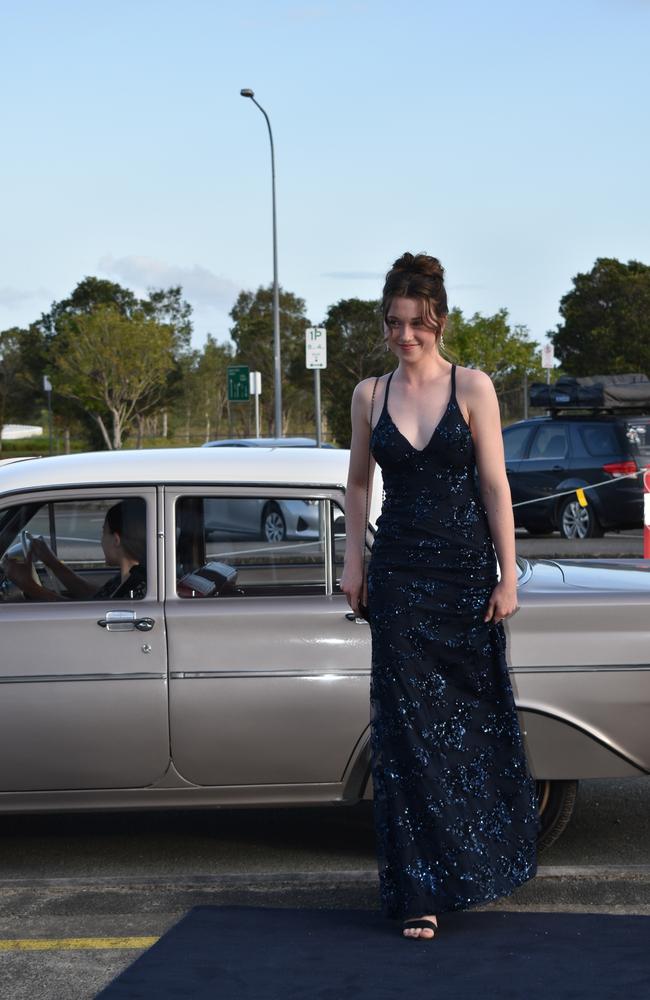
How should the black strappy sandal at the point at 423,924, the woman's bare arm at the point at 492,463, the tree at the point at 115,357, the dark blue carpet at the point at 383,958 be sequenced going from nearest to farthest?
1. the dark blue carpet at the point at 383,958
2. the woman's bare arm at the point at 492,463
3. the black strappy sandal at the point at 423,924
4. the tree at the point at 115,357

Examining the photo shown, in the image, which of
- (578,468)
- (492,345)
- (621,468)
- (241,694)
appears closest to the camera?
(241,694)

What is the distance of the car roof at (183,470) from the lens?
5188 millimetres

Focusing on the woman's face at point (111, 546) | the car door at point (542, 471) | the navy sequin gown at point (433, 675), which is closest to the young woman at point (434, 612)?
the navy sequin gown at point (433, 675)

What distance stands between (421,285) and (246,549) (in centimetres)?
149

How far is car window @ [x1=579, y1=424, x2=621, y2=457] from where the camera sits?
17.3m

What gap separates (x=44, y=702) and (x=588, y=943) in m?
1.97

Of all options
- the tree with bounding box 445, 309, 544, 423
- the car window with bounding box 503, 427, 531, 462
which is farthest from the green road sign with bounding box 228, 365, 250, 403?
the tree with bounding box 445, 309, 544, 423

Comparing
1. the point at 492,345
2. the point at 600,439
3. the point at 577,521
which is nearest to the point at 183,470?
the point at 600,439

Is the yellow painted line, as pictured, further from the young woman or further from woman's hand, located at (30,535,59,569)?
woman's hand, located at (30,535,59,569)

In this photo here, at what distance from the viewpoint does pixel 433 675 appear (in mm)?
4281

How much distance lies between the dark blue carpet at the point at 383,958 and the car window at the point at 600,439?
13106 mm

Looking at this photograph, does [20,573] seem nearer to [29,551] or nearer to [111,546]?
[29,551]

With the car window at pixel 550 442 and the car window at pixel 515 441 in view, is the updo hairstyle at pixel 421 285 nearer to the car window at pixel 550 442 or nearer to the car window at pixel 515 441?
the car window at pixel 550 442

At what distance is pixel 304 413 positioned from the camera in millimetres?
69375
